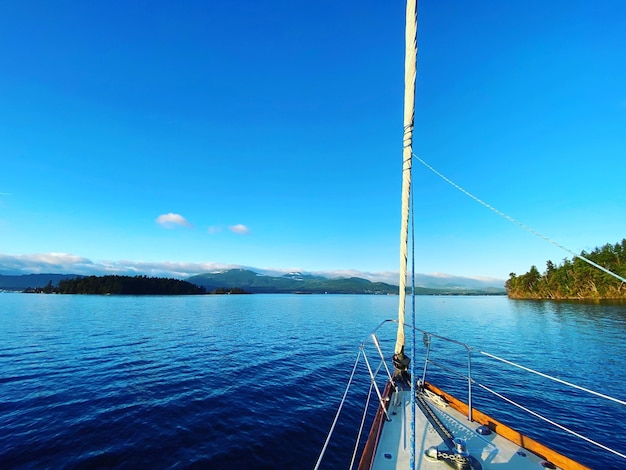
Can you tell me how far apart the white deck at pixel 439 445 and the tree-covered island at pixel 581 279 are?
133m

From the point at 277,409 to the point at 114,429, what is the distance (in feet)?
25.0

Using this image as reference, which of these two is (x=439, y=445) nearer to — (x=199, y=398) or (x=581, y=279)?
(x=199, y=398)

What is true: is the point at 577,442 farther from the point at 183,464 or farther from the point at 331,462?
the point at 183,464

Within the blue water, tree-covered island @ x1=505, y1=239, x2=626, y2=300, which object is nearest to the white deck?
the blue water

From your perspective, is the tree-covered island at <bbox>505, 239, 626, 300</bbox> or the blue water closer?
the blue water

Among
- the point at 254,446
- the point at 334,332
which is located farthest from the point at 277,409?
the point at 334,332

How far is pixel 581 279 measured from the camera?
129m

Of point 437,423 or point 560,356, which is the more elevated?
point 437,423

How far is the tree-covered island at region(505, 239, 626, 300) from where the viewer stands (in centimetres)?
11731

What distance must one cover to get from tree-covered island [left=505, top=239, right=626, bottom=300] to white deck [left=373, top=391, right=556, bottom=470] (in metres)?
133

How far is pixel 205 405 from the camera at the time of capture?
614 inches

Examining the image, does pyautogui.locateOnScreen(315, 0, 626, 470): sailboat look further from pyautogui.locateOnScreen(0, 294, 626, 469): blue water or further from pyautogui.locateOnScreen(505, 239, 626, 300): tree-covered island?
pyautogui.locateOnScreen(505, 239, 626, 300): tree-covered island

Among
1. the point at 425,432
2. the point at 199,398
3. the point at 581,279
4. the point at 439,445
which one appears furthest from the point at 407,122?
the point at 581,279

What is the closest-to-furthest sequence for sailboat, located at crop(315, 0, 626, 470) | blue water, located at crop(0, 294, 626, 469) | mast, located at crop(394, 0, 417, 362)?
sailboat, located at crop(315, 0, 626, 470), mast, located at crop(394, 0, 417, 362), blue water, located at crop(0, 294, 626, 469)
